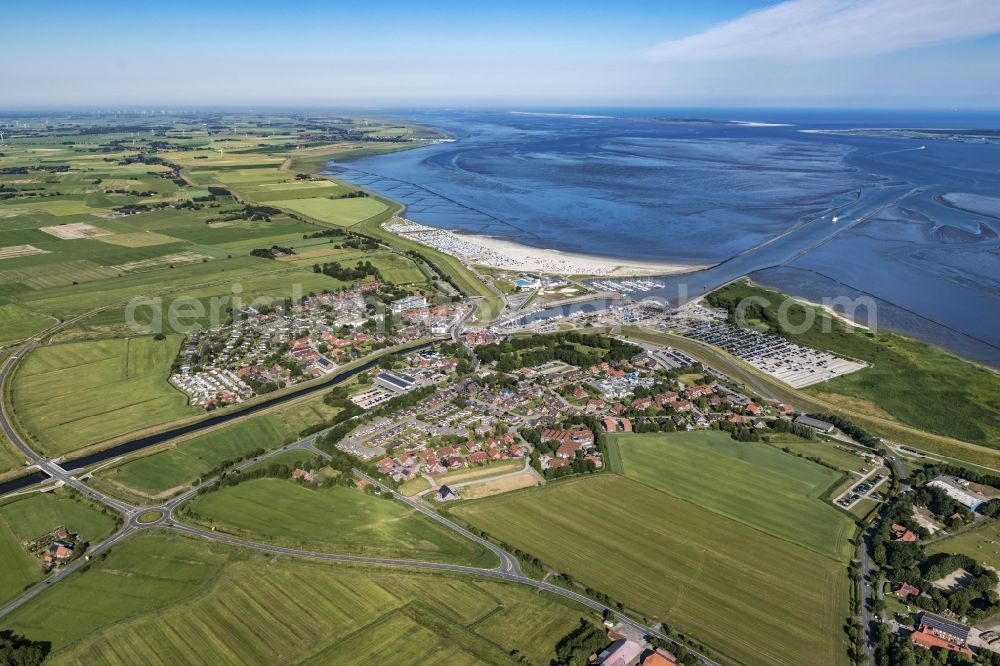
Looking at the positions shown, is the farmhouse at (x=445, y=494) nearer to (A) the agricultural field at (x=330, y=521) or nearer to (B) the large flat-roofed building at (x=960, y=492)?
(A) the agricultural field at (x=330, y=521)

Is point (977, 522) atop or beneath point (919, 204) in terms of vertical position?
beneath

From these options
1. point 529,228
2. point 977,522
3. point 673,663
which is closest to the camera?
point 673,663

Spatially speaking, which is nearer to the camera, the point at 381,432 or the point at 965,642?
the point at 965,642

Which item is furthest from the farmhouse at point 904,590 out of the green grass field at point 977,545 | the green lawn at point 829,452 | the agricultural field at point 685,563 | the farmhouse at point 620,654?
the farmhouse at point 620,654

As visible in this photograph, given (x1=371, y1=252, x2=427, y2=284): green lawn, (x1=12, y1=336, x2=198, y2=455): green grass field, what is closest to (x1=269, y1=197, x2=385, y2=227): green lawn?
(x1=371, y1=252, x2=427, y2=284): green lawn

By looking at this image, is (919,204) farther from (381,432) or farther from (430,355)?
(381,432)

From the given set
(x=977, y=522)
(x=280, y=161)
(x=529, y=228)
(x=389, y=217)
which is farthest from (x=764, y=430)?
(x=280, y=161)

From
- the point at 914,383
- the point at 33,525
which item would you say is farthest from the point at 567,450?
the point at 914,383
